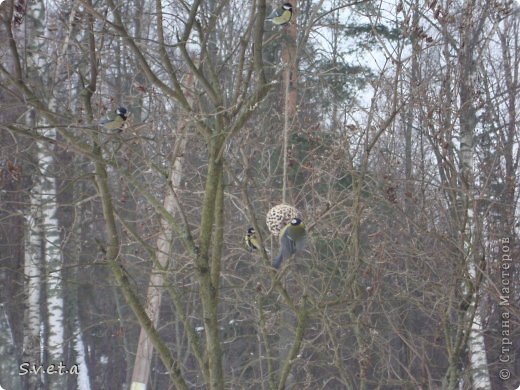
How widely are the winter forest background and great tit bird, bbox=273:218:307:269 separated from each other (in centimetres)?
16

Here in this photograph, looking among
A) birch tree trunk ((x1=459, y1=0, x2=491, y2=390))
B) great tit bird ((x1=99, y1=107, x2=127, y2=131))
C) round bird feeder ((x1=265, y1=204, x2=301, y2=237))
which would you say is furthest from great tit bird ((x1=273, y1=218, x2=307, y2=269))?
great tit bird ((x1=99, y1=107, x2=127, y2=131))

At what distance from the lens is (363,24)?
32.2ft

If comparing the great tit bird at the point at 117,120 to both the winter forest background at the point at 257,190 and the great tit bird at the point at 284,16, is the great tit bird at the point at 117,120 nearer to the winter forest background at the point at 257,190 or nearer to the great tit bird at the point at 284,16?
the winter forest background at the point at 257,190

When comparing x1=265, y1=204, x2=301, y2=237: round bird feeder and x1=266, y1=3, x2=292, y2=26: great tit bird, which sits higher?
x1=266, y1=3, x2=292, y2=26: great tit bird

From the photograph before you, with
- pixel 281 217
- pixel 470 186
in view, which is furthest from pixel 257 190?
pixel 470 186

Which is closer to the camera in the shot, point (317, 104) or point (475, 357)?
point (475, 357)

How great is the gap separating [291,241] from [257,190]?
784mm

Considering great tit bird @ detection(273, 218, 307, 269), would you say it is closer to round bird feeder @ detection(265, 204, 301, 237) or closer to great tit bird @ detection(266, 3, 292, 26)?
round bird feeder @ detection(265, 204, 301, 237)

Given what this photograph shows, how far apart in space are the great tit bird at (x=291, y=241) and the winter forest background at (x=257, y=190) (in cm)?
16

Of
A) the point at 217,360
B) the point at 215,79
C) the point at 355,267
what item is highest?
the point at 215,79

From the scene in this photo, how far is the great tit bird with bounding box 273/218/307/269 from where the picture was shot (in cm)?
348

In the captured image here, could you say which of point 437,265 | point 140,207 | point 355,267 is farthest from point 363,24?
point 355,267

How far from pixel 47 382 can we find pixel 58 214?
7.63ft

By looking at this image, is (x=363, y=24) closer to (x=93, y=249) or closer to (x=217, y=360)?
(x=93, y=249)
